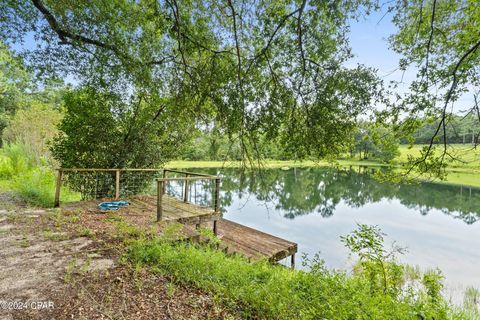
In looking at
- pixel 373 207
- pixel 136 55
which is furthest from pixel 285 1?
pixel 373 207

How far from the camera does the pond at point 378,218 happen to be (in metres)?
7.53

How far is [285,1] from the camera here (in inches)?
136

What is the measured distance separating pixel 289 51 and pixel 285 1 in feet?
2.38

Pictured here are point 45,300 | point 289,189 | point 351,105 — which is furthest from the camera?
point 289,189

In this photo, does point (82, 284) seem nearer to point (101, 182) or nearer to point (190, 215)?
point (190, 215)

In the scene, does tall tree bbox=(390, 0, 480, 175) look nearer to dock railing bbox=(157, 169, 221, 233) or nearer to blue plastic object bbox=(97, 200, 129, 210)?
dock railing bbox=(157, 169, 221, 233)

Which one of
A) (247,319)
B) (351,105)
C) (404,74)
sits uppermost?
(404,74)

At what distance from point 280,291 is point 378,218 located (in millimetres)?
12887

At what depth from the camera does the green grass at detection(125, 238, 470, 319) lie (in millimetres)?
2250

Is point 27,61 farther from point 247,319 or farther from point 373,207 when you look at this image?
point 373,207

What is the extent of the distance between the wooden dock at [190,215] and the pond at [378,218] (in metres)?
0.71

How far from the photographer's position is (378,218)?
13445 millimetres

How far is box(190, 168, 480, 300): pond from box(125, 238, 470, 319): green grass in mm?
972

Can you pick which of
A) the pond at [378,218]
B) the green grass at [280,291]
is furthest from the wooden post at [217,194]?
the green grass at [280,291]
